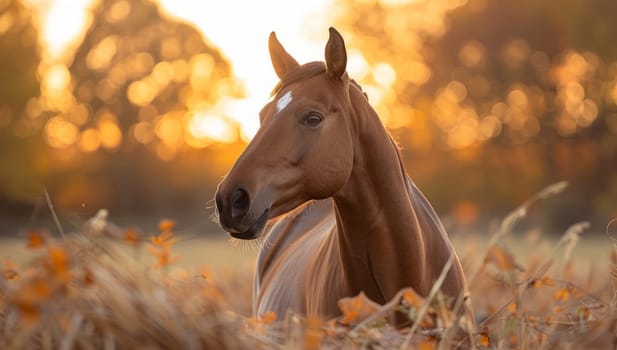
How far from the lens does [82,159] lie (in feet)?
117

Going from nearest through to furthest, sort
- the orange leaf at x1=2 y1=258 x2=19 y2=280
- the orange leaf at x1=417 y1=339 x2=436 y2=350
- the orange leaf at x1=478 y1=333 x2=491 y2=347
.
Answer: the orange leaf at x1=417 y1=339 x2=436 y2=350, the orange leaf at x1=2 y1=258 x2=19 y2=280, the orange leaf at x1=478 y1=333 x2=491 y2=347

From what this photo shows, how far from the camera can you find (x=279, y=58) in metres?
4.25

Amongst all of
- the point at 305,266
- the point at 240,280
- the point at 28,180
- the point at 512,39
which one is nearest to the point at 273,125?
the point at 305,266

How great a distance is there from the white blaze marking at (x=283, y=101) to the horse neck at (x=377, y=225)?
0.33 metres

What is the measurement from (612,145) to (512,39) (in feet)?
20.0

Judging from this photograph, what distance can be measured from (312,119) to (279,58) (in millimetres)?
627

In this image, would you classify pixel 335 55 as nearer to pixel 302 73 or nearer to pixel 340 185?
pixel 302 73

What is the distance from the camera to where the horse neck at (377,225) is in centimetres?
378

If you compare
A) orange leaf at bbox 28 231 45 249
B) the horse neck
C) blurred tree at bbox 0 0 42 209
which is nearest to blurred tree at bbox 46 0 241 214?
blurred tree at bbox 0 0 42 209

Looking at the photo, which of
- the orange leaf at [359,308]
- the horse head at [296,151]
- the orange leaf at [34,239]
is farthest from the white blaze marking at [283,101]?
the orange leaf at [34,239]

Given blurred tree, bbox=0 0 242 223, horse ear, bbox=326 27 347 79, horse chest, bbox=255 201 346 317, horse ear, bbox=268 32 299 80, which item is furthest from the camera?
blurred tree, bbox=0 0 242 223

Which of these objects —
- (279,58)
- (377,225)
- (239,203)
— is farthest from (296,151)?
(279,58)

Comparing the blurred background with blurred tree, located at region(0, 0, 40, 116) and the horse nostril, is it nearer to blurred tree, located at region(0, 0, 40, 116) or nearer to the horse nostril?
blurred tree, located at region(0, 0, 40, 116)

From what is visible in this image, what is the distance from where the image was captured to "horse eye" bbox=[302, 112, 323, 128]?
3.74m
